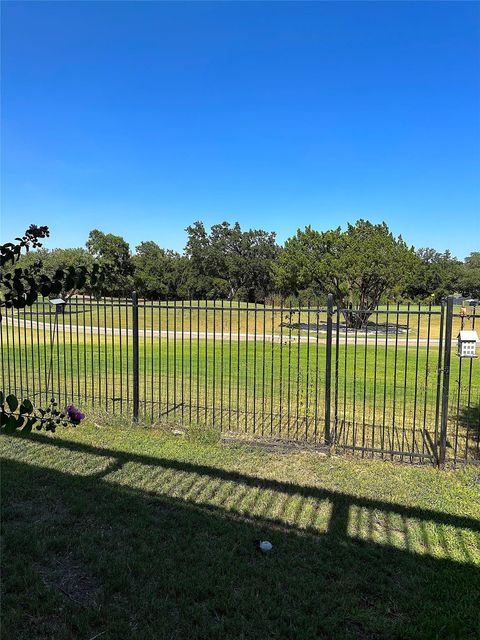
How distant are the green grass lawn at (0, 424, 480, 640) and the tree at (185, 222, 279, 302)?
155ft

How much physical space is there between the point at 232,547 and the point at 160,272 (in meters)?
49.0

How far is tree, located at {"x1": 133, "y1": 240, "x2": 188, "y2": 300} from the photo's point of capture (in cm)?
4797

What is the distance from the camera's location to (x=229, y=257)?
54094 millimetres

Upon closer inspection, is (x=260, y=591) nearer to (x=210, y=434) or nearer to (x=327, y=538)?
(x=327, y=538)

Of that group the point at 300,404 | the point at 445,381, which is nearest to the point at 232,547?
the point at 445,381

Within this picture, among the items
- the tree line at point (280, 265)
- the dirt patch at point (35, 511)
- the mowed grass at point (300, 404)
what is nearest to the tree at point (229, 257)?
the tree line at point (280, 265)

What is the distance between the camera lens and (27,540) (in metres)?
3.15

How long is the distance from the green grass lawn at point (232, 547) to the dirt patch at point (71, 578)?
0.03 feet

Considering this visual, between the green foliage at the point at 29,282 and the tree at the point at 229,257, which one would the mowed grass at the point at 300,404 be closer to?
the green foliage at the point at 29,282

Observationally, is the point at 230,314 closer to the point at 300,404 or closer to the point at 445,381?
the point at 300,404

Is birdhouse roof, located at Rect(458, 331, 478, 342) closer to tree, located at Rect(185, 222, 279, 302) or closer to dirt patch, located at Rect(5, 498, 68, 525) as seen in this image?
dirt patch, located at Rect(5, 498, 68, 525)

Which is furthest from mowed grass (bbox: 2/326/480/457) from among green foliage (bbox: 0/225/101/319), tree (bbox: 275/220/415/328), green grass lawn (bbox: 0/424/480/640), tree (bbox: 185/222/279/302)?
tree (bbox: 185/222/279/302)

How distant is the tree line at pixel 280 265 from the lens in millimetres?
20828

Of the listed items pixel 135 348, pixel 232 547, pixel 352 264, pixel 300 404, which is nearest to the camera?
pixel 232 547
